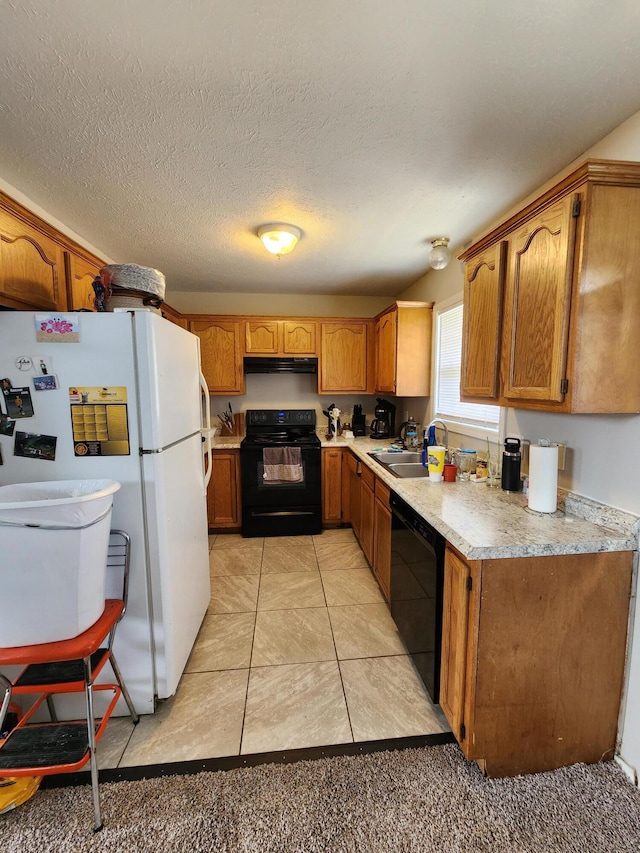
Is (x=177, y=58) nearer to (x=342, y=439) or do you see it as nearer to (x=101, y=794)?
(x=101, y=794)

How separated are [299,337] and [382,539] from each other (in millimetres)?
2240

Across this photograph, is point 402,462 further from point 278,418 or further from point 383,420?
point 278,418

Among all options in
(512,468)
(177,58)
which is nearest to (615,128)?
(512,468)

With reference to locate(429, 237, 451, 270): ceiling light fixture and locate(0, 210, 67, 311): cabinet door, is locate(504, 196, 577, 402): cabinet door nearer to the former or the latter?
locate(429, 237, 451, 270): ceiling light fixture

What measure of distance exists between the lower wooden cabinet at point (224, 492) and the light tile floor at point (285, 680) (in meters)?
0.79

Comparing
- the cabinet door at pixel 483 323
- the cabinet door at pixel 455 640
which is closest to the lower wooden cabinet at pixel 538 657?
the cabinet door at pixel 455 640

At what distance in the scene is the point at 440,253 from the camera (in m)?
2.29

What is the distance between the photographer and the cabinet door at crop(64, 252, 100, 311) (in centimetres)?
189

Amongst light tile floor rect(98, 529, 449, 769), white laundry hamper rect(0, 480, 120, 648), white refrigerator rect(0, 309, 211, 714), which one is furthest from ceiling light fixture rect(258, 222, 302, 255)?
light tile floor rect(98, 529, 449, 769)

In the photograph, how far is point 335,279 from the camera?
10.9 ft

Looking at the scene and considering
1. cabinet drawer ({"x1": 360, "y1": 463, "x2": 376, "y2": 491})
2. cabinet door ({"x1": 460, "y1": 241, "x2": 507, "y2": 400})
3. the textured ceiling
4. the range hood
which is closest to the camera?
the textured ceiling

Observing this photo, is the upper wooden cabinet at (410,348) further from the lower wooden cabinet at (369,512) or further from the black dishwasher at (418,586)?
the black dishwasher at (418,586)

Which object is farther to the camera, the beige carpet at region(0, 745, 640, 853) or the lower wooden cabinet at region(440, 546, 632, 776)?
the lower wooden cabinet at region(440, 546, 632, 776)

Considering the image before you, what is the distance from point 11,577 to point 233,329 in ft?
9.51
